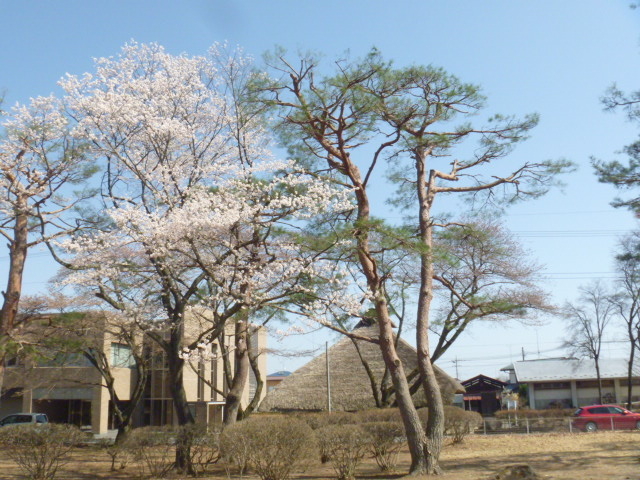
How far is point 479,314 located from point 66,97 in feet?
45.6

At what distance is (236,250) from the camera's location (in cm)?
1352

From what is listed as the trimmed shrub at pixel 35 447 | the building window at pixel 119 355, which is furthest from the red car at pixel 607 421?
the building window at pixel 119 355

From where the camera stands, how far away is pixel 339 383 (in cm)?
2947

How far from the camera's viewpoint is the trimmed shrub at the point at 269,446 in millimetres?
11914

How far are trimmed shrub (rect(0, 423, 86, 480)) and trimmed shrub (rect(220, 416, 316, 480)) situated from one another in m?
3.71

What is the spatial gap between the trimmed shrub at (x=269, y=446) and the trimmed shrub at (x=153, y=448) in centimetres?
211

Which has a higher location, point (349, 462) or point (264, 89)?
point (264, 89)

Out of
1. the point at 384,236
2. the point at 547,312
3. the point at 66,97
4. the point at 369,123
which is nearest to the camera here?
the point at 384,236

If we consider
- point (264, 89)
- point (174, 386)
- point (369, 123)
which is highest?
point (264, 89)

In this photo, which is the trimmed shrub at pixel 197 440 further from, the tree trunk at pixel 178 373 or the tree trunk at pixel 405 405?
the tree trunk at pixel 405 405

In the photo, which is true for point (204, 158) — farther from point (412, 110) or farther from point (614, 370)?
point (614, 370)

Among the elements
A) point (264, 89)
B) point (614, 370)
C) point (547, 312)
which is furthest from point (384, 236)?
point (614, 370)

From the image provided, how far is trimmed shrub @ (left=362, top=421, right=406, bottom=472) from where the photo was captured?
14.0 meters

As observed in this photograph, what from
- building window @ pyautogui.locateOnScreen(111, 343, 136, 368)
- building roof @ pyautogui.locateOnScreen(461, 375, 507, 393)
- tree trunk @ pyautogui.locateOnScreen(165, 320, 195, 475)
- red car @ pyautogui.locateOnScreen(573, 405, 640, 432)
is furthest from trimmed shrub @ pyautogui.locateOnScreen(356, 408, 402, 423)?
building roof @ pyautogui.locateOnScreen(461, 375, 507, 393)
